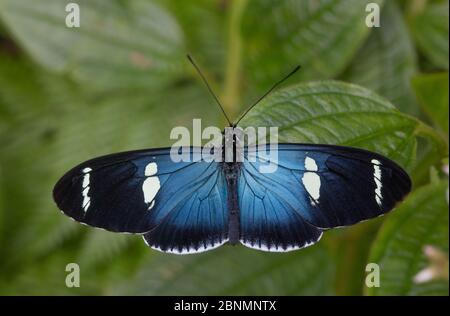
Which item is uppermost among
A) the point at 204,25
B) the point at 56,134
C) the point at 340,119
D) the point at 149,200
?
the point at 204,25

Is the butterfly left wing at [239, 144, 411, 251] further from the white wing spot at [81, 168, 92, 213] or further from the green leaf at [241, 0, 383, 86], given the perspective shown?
the green leaf at [241, 0, 383, 86]

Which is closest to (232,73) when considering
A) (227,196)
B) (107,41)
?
(107,41)

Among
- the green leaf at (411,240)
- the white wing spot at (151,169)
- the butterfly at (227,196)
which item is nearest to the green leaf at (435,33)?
the green leaf at (411,240)

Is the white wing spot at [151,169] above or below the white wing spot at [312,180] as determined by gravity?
above

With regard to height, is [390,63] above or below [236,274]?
above

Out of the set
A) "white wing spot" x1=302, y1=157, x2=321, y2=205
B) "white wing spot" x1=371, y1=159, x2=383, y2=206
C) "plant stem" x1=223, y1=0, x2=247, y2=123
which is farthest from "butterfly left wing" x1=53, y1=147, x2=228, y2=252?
"plant stem" x1=223, y1=0, x2=247, y2=123

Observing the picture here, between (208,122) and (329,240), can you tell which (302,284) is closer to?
(329,240)

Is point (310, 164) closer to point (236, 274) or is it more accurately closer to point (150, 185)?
point (150, 185)

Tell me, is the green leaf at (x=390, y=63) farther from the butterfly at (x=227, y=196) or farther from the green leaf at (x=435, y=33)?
the butterfly at (x=227, y=196)
